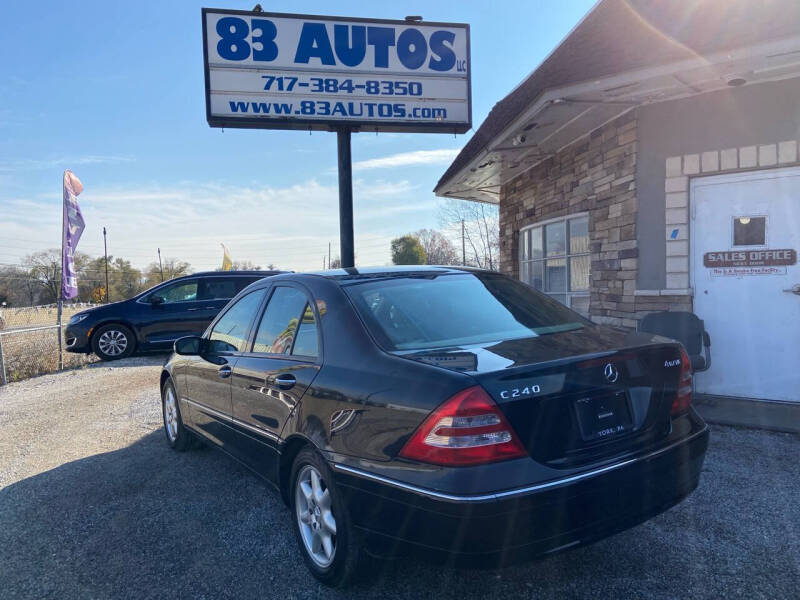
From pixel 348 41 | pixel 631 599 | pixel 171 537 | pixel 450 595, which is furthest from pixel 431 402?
pixel 348 41

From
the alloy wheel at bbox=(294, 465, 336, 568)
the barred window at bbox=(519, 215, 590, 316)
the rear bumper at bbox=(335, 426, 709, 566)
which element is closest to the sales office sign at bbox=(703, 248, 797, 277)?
the barred window at bbox=(519, 215, 590, 316)

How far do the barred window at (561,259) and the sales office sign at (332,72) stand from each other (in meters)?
2.48

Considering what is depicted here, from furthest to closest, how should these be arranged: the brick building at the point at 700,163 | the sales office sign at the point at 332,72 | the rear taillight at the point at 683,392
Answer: the sales office sign at the point at 332,72 → the brick building at the point at 700,163 → the rear taillight at the point at 683,392

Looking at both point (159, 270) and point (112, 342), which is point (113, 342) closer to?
point (112, 342)

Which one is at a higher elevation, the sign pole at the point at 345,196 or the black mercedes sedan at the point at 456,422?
the sign pole at the point at 345,196

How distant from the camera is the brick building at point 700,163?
5.04 m

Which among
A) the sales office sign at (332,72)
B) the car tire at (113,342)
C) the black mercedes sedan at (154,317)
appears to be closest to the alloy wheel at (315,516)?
the sales office sign at (332,72)

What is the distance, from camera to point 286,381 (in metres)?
2.91

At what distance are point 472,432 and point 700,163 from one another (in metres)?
5.20

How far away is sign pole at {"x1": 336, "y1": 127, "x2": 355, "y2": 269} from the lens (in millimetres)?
9242

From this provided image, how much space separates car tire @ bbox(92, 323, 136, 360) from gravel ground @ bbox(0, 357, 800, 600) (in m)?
5.78

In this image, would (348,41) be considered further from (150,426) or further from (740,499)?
(740,499)

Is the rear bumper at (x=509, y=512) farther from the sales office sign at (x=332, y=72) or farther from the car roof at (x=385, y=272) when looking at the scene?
the sales office sign at (x=332, y=72)

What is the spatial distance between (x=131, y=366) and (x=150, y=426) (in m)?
4.46
